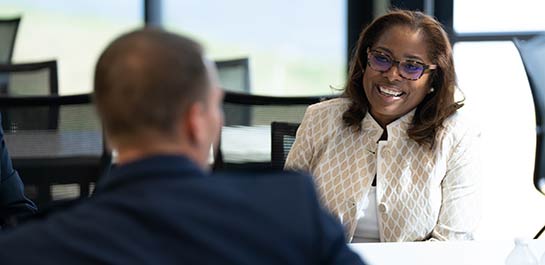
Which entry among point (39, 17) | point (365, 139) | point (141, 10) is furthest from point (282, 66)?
point (365, 139)

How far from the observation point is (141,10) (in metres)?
5.77

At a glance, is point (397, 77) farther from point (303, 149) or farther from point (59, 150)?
point (59, 150)

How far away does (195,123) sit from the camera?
1.12 metres

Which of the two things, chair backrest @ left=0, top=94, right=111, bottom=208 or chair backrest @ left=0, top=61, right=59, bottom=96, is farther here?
chair backrest @ left=0, top=61, right=59, bottom=96

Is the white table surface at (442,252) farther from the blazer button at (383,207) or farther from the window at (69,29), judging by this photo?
the window at (69,29)

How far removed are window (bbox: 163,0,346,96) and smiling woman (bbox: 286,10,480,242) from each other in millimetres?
3073

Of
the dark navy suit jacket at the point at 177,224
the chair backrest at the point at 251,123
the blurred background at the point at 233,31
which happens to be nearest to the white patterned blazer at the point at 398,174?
the chair backrest at the point at 251,123

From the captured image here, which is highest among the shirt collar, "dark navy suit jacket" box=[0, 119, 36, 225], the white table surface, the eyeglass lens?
the eyeglass lens

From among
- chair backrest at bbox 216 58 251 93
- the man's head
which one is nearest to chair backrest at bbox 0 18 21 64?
chair backrest at bbox 216 58 251 93

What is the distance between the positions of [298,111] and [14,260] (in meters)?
1.89

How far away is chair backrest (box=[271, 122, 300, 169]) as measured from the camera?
2826 millimetres

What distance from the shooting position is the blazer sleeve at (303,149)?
8.57 ft

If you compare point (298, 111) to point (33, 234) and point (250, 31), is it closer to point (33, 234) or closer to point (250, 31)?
point (33, 234)

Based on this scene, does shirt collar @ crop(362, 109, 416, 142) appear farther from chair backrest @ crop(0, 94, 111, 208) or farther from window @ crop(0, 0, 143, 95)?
window @ crop(0, 0, 143, 95)
